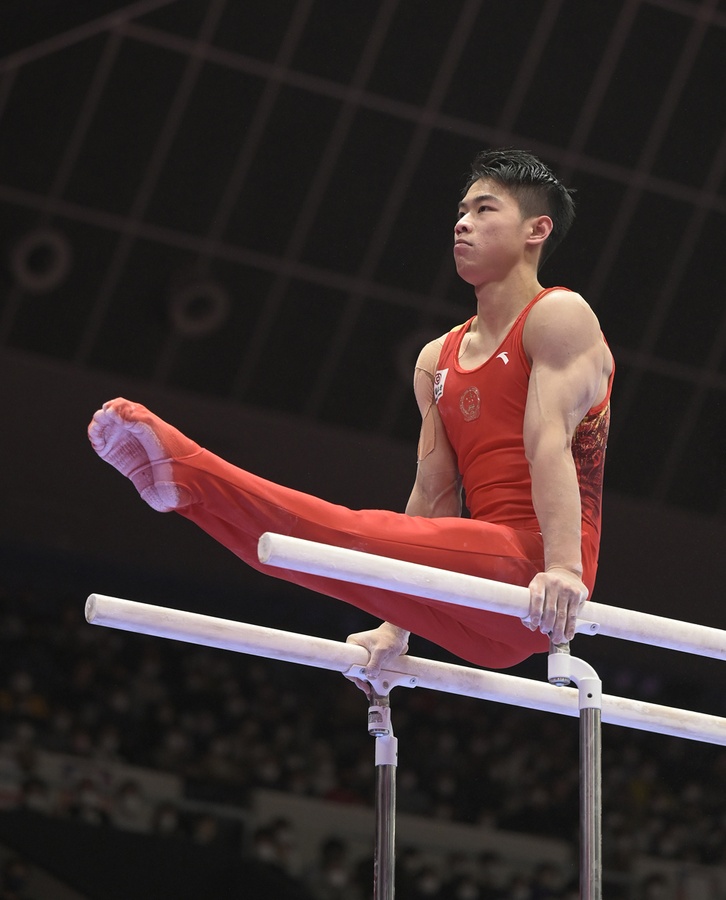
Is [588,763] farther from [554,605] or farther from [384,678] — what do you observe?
[384,678]

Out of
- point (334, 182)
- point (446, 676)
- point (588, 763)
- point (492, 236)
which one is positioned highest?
point (334, 182)

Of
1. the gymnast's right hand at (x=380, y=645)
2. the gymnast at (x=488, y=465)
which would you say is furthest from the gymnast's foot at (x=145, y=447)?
the gymnast's right hand at (x=380, y=645)

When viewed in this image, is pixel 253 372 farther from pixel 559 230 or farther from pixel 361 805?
pixel 559 230

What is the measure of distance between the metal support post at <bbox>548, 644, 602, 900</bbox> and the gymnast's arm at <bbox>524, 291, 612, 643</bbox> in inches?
4.3

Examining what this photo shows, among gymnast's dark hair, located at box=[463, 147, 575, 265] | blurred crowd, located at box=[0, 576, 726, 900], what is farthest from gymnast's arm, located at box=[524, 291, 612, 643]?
blurred crowd, located at box=[0, 576, 726, 900]

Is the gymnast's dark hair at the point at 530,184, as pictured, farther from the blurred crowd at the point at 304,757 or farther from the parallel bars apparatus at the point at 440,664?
the blurred crowd at the point at 304,757

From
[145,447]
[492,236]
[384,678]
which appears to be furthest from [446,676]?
[492,236]

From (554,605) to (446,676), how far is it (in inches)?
23.6

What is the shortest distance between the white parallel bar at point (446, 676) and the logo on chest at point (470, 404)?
722 mm

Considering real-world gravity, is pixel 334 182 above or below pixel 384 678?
above

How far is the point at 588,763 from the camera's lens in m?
3.04

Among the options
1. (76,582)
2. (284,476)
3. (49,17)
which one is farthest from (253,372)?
(49,17)

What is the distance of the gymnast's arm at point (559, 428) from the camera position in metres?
3.02

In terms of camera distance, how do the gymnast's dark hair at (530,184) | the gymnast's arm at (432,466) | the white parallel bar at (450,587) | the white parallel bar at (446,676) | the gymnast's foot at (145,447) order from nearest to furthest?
the white parallel bar at (450,587), the gymnast's foot at (145,447), the white parallel bar at (446,676), the gymnast's dark hair at (530,184), the gymnast's arm at (432,466)
